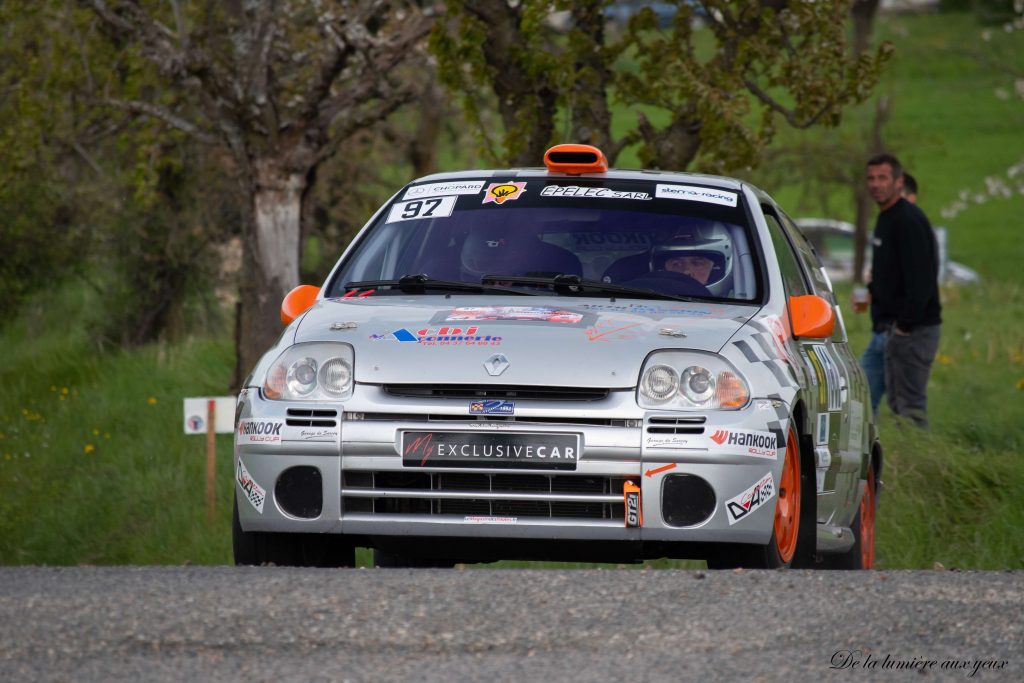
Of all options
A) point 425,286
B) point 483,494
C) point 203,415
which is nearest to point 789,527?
point 483,494

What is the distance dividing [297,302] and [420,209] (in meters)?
0.70

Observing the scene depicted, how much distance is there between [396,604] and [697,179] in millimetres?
2955

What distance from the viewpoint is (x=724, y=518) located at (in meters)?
5.66

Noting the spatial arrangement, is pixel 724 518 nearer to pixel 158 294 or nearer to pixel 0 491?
pixel 0 491

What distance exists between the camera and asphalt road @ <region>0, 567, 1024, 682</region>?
4195mm

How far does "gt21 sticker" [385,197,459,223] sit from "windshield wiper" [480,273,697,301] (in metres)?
0.64

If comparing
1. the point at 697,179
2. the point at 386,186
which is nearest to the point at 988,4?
the point at 386,186

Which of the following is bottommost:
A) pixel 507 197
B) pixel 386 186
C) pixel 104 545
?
pixel 104 545

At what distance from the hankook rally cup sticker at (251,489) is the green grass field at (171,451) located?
419 cm

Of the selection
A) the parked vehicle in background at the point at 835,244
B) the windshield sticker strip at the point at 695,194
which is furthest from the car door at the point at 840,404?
the parked vehicle in background at the point at 835,244

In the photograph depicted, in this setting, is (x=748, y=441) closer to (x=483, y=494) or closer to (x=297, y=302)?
(x=483, y=494)

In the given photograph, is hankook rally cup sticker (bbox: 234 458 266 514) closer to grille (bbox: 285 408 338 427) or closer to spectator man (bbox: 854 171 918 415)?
grille (bbox: 285 408 338 427)

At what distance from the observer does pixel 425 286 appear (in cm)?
657

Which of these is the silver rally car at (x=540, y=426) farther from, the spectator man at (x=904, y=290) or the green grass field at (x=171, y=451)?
the spectator man at (x=904, y=290)
